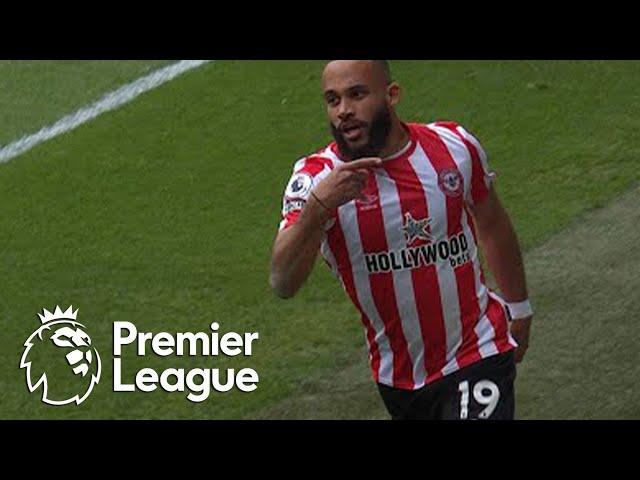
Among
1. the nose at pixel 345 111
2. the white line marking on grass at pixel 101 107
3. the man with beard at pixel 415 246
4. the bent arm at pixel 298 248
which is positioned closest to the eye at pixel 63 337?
the white line marking on grass at pixel 101 107

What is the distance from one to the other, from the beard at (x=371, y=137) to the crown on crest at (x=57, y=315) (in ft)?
13.0

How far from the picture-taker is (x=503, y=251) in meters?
7.02

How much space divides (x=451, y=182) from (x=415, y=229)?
0.25 metres

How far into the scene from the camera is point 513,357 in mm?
6984

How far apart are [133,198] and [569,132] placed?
2899 mm

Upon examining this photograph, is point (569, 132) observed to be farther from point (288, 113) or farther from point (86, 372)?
point (86, 372)

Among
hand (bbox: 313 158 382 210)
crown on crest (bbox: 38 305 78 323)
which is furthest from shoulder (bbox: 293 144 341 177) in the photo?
crown on crest (bbox: 38 305 78 323)

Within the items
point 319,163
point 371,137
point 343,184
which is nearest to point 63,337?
point 319,163

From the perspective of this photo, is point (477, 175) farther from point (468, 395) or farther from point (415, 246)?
point (468, 395)

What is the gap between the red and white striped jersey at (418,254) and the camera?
21.9ft

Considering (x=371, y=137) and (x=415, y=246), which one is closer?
(x=371, y=137)

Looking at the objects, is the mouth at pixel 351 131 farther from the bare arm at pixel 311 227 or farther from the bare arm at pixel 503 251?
the bare arm at pixel 503 251

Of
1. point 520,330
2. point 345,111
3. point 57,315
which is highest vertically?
point 57,315
